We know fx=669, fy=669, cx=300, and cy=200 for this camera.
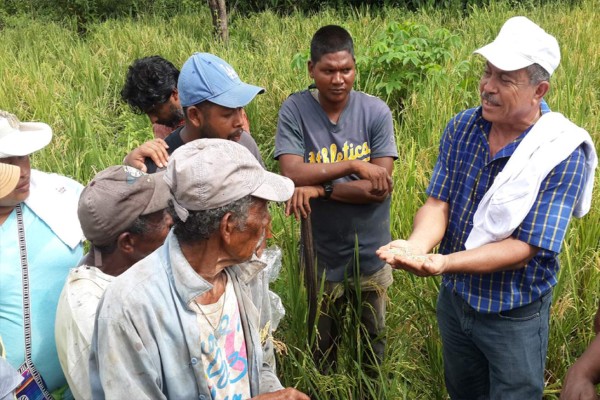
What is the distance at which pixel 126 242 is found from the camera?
2061 millimetres

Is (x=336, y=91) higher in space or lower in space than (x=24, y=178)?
higher

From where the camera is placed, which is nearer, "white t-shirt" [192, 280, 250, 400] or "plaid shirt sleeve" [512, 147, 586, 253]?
"white t-shirt" [192, 280, 250, 400]

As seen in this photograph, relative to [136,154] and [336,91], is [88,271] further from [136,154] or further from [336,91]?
[336,91]

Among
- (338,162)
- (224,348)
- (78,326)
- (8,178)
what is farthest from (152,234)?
(338,162)

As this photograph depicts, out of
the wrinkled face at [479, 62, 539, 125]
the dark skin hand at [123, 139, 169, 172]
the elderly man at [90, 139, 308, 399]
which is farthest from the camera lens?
the dark skin hand at [123, 139, 169, 172]

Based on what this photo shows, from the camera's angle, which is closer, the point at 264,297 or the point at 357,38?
the point at 264,297

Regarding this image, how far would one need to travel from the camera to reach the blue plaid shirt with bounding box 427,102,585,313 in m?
2.07

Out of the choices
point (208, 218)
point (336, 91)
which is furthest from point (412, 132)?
point (208, 218)

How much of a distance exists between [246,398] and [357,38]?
5348 millimetres

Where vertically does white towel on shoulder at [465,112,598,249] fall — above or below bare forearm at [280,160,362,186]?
above

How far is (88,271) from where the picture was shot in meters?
1.97

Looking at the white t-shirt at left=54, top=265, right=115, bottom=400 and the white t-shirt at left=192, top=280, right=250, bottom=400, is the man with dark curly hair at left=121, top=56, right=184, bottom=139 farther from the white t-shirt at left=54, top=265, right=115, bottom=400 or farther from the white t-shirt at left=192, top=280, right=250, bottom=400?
the white t-shirt at left=192, top=280, right=250, bottom=400

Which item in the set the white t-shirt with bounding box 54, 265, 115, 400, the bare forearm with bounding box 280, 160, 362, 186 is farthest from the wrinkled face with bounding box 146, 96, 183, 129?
the white t-shirt with bounding box 54, 265, 115, 400

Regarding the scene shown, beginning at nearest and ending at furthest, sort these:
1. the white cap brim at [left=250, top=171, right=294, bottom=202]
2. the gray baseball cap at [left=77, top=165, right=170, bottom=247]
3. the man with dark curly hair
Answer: the white cap brim at [left=250, top=171, right=294, bottom=202], the gray baseball cap at [left=77, top=165, right=170, bottom=247], the man with dark curly hair
